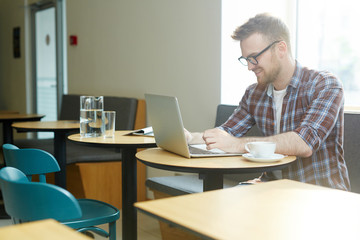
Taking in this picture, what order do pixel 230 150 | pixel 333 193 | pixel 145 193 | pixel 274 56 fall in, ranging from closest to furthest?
pixel 333 193, pixel 230 150, pixel 274 56, pixel 145 193

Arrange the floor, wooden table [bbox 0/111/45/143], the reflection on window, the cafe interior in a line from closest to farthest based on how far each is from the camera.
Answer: the cafe interior < the reflection on window < the floor < wooden table [bbox 0/111/45/143]

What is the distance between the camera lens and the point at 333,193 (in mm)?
1149

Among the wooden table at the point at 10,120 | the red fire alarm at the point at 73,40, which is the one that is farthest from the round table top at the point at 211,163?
the red fire alarm at the point at 73,40

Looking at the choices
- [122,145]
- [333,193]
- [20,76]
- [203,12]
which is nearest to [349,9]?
[203,12]

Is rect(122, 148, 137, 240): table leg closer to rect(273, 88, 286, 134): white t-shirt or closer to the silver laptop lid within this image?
the silver laptop lid

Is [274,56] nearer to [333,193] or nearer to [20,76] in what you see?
[333,193]

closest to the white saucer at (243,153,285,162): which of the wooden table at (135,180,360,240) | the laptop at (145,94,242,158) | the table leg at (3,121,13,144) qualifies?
the laptop at (145,94,242,158)

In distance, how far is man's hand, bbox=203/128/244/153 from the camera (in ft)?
5.91

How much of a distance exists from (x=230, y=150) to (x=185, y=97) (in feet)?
6.07

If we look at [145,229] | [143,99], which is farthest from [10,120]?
[145,229]

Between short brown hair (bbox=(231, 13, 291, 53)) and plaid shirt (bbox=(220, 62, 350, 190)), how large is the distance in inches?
6.1

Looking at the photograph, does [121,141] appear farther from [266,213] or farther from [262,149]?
[266,213]

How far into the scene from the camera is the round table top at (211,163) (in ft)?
4.99

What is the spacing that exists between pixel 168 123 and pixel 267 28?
621 millimetres
